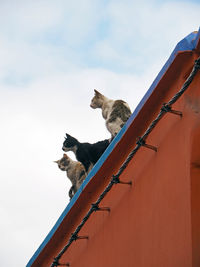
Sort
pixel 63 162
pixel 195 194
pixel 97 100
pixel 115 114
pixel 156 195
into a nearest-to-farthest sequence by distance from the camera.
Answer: pixel 195 194, pixel 156 195, pixel 115 114, pixel 97 100, pixel 63 162

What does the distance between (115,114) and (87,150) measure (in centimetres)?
72

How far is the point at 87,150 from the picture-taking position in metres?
11.2

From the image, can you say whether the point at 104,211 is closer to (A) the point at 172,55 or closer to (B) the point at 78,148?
(A) the point at 172,55

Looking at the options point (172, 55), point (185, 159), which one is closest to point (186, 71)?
point (172, 55)

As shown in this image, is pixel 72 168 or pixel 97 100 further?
pixel 72 168

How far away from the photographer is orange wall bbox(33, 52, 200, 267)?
6.28m

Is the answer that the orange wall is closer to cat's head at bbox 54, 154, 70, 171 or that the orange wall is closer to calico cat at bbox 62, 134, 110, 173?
calico cat at bbox 62, 134, 110, 173

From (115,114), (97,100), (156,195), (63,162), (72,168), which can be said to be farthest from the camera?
(63,162)

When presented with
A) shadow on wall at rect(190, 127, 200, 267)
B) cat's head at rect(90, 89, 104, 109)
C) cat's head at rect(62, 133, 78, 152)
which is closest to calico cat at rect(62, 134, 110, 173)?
cat's head at rect(62, 133, 78, 152)

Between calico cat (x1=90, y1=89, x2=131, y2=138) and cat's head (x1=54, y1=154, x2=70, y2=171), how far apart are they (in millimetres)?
1303

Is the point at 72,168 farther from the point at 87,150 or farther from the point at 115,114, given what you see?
the point at 115,114

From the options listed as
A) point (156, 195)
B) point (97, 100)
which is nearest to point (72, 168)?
point (97, 100)

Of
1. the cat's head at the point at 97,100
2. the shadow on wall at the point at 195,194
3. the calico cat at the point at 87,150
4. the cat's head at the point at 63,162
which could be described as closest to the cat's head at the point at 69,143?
the calico cat at the point at 87,150

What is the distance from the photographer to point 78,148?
11.9 metres
